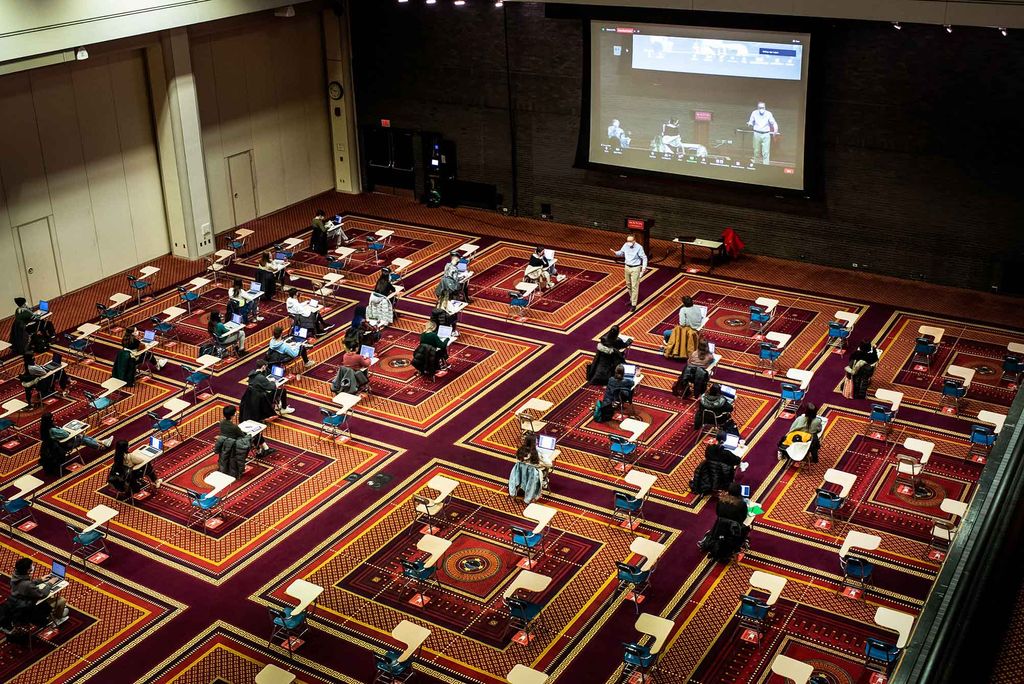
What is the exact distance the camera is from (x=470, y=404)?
769 inches

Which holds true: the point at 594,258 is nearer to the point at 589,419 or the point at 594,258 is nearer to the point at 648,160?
the point at 648,160

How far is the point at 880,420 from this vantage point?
17.8 metres

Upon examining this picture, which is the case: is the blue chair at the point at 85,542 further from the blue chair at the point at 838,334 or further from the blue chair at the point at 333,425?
the blue chair at the point at 838,334

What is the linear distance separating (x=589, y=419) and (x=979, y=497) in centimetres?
859

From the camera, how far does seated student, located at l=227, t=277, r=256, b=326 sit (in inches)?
863

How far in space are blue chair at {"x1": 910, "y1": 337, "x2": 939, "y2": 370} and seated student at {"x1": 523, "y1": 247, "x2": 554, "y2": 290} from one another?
758 centimetres

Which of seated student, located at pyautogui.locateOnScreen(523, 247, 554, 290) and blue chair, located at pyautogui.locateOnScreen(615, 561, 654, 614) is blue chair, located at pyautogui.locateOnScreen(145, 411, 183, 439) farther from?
seated student, located at pyautogui.locateOnScreen(523, 247, 554, 290)

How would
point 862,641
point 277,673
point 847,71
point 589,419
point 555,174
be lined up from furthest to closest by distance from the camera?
point 555,174 < point 847,71 < point 589,419 < point 862,641 < point 277,673

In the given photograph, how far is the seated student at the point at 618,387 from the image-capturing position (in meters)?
18.6

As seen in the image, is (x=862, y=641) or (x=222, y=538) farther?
(x=222, y=538)

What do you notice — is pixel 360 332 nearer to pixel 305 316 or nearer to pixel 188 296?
pixel 305 316

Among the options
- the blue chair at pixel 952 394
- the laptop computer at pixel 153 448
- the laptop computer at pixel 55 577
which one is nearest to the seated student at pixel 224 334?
the laptop computer at pixel 153 448

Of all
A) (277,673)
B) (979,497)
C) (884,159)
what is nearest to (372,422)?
(277,673)

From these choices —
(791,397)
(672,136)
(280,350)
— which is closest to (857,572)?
(791,397)
